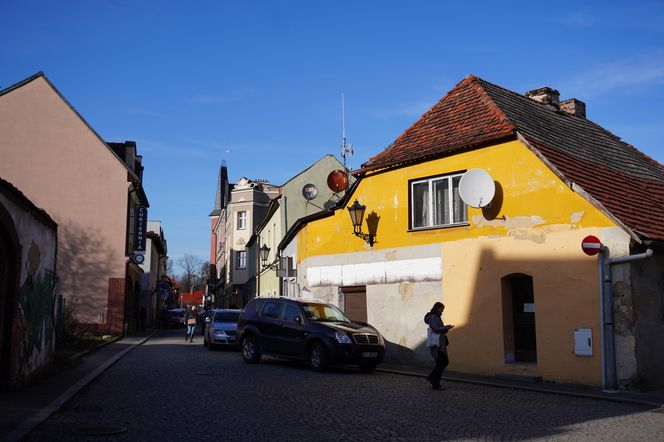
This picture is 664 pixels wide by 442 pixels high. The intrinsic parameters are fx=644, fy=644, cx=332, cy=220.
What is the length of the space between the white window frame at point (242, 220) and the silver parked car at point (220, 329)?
30602 mm

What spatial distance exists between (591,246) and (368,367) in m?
5.94

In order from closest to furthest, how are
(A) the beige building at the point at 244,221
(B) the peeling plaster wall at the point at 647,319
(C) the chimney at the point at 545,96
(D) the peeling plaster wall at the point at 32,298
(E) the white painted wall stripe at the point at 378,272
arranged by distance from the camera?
(D) the peeling plaster wall at the point at 32,298
(B) the peeling plaster wall at the point at 647,319
(E) the white painted wall stripe at the point at 378,272
(C) the chimney at the point at 545,96
(A) the beige building at the point at 244,221

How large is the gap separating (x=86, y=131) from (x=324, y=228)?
1646 centimetres

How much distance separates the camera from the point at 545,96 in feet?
69.7

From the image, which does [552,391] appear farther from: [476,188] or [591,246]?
[476,188]

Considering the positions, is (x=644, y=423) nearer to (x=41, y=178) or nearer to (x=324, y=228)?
(x=324, y=228)

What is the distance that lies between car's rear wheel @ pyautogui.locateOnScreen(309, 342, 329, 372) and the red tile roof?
5.57m

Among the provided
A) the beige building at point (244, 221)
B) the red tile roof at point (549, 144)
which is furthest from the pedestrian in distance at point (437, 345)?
the beige building at point (244, 221)

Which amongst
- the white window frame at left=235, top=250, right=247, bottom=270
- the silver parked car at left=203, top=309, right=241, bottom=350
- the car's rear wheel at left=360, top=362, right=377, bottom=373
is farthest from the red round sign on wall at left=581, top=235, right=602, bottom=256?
the white window frame at left=235, top=250, right=247, bottom=270

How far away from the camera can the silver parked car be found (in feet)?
76.0

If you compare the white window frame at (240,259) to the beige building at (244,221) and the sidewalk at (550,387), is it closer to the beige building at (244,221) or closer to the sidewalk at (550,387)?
the beige building at (244,221)

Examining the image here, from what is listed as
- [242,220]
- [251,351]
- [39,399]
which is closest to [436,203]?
[251,351]

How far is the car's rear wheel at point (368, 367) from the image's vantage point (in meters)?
15.4

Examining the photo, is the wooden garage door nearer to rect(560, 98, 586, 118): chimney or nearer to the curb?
the curb
